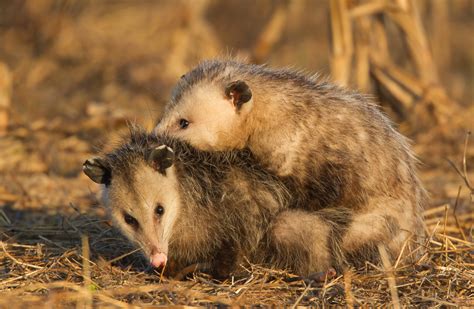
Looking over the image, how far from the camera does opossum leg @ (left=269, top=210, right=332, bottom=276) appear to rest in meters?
3.84

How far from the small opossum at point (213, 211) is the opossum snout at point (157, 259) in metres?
0.08

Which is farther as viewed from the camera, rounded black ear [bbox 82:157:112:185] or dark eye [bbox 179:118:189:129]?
dark eye [bbox 179:118:189:129]

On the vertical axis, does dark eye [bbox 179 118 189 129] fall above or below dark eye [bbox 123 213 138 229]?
above

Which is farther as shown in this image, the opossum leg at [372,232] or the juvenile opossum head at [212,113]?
the juvenile opossum head at [212,113]

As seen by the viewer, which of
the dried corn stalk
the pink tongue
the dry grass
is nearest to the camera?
the dry grass

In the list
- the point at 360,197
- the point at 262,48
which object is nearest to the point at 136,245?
the point at 360,197

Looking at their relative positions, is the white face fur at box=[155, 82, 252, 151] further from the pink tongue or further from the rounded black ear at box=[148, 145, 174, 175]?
the pink tongue

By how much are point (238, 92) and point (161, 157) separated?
0.57m

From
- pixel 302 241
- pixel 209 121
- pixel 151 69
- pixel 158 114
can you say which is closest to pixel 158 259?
pixel 302 241

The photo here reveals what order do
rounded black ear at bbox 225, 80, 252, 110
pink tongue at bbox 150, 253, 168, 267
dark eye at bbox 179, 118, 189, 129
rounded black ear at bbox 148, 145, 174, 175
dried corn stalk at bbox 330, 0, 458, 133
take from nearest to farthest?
pink tongue at bbox 150, 253, 168, 267 < rounded black ear at bbox 148, 145, 174, 175 < rounded black ear at bbox 225, 80, 252, 110 < dark eye at bbox 179, 118, 189, 129 < dried corn stalk at bbox 330, 0, 458, 133

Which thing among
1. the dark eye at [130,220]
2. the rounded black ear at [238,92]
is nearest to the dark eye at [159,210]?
the dark eye at [130,220]

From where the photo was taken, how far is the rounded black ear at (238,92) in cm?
407

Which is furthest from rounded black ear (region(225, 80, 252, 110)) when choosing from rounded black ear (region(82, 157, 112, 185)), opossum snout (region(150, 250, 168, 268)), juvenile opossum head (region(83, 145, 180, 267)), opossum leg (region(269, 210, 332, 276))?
opossum snout (region(150, 250, 168, 268))

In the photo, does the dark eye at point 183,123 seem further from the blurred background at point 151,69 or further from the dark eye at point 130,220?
the dark eye at point 130,220
